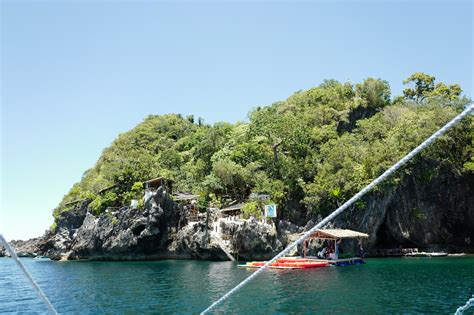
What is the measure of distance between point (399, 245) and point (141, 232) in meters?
27.7

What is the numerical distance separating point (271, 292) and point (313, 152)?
29568 millimetres

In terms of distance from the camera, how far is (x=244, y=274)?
87.3 ft

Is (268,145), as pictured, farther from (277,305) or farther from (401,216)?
(277,305)

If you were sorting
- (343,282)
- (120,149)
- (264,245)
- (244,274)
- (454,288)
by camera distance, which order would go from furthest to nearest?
(120,149)
(264,245)
(244,274)
(343,282)
(454,288)

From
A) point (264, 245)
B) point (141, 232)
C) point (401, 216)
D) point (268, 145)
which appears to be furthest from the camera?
point (268, 145)

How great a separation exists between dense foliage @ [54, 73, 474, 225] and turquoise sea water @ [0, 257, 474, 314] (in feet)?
44.4

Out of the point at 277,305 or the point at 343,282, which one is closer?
the point at 277,305

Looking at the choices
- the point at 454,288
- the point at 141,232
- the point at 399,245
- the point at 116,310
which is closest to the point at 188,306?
the point at 116,310

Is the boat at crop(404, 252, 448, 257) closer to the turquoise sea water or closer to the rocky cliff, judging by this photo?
the rocky cliff

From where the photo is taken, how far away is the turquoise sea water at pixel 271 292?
1593 centimetres

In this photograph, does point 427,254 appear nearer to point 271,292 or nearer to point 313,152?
point 313,152

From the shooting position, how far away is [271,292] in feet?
63.7

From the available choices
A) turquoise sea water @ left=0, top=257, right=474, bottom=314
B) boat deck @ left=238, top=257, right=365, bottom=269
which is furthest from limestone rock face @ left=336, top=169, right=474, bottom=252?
turquoise sea water @ left=0, top=257, right=474, bottom=314

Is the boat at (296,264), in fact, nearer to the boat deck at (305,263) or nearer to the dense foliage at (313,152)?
the boat deck at (305,263)
